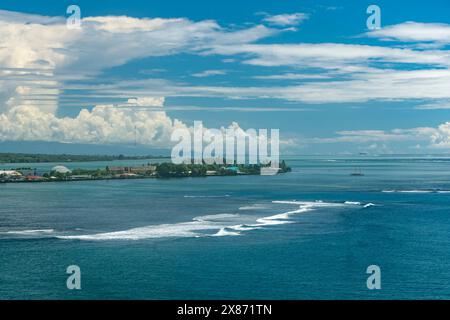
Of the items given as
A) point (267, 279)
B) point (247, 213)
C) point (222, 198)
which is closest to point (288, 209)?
point (247, 213)

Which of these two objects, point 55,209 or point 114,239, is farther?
point 55,209

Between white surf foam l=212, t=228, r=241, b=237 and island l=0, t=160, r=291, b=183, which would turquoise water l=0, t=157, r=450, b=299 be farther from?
island l=0, t=160, r=291, b=183

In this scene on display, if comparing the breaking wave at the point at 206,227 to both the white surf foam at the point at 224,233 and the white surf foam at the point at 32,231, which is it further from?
the white surf foam at the point at 32,231

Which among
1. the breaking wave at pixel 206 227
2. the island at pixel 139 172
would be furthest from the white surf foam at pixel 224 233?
the island at pixel 139 172
